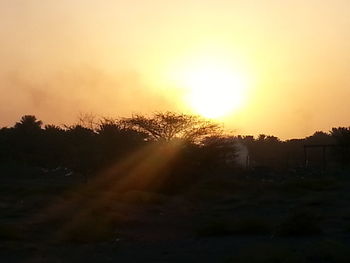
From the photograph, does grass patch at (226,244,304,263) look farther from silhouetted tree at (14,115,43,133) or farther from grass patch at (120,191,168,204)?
silhouetted tree at (14,115,43,133)

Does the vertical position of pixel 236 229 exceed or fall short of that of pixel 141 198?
it falls short

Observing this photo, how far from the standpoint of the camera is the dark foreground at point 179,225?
22.3 m

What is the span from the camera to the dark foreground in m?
22.3

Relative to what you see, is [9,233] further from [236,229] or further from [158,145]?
[158,145]

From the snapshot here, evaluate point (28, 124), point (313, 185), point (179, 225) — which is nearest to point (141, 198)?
point (313, 185)

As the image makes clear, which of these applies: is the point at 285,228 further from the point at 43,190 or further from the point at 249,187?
the point at 249,187

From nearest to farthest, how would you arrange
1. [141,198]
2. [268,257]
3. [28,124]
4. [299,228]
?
[268,257] → [299,228] → [141,198] → [28,124]

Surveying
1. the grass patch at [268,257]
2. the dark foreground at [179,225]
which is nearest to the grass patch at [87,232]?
the dark foreground at [179,225]

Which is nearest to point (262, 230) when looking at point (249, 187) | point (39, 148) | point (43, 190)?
point (43, 190)

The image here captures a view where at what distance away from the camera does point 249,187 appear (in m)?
60.8

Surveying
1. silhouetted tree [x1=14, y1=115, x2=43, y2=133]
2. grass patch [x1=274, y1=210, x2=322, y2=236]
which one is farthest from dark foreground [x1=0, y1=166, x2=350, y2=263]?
silhouetted tree [x1=14, y1=115, x2=43, y2=133]

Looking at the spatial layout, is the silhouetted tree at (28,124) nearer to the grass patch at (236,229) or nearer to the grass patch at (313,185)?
the grass patch at (313,185)

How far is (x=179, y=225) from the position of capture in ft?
112

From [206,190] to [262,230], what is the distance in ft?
97.5
